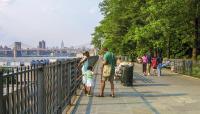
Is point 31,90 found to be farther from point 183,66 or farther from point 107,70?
point 183,66

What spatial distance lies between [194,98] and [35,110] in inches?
445

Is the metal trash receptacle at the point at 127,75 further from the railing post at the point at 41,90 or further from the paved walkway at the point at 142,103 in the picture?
the railing post at the point at 41,90

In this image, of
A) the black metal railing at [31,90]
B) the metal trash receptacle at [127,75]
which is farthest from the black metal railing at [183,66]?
the black metal railing at [31,90]

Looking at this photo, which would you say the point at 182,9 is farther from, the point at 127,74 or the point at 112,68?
the point at 112,68

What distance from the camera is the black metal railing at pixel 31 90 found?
6699 millimetres

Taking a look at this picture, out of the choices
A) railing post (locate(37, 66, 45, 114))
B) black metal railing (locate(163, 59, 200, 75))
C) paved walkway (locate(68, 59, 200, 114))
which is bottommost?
paved walkway (locate(68, 59, 200, 114))

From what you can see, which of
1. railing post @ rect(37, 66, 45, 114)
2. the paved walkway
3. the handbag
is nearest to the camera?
railing post @ rect(37, 66, 45, 114)

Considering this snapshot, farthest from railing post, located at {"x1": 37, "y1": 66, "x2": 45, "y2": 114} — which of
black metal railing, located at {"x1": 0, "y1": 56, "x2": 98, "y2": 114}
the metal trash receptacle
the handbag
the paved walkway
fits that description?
the metal trash receptacle

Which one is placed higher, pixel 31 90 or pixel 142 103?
pixel 31 90

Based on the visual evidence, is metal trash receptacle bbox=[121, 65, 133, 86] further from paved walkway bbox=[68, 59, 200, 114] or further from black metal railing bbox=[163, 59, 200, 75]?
black metal railing bbox=[163, 59, 200, 75]

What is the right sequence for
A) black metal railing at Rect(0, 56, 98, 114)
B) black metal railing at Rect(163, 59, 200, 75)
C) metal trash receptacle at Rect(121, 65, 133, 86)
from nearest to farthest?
black metal railing at Rect(0, 56, 98, 114), metal trash receptacle at Rect(121, 65, 133, 86), black metal railing at Rect(163, 59, 200, 75)

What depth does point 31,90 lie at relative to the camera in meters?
8.86

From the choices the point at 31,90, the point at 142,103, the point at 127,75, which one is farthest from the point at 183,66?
the point at 31,90

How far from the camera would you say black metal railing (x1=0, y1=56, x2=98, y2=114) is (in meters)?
6.70
